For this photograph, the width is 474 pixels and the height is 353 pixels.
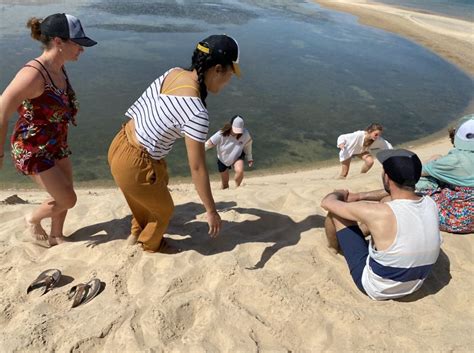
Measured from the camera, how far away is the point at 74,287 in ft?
10.6

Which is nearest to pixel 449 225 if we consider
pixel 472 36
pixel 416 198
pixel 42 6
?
pixel 416 198

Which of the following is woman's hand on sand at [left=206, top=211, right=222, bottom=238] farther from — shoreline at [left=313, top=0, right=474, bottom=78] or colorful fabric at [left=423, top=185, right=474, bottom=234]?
shoreline at [left=313, top=0, right=474, bottom=78]

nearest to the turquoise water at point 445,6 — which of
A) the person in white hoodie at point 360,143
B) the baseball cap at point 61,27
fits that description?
the person in white hoodie at point 360,143

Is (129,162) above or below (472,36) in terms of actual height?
above

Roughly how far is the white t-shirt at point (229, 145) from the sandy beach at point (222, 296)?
187 centimetres

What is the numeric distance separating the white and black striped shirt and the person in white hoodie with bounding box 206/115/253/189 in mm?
2858

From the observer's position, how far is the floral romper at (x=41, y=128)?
10.9 feet

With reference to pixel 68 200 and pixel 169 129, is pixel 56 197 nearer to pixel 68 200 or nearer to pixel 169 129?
pixel 68 200

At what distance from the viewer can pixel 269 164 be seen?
355 inches

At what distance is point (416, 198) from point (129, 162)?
2.17 metres

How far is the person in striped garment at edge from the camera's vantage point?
291cm

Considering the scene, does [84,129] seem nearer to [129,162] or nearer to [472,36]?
[129,162]

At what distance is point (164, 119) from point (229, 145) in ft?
11.0

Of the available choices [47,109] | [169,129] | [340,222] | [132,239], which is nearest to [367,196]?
[340,222]
